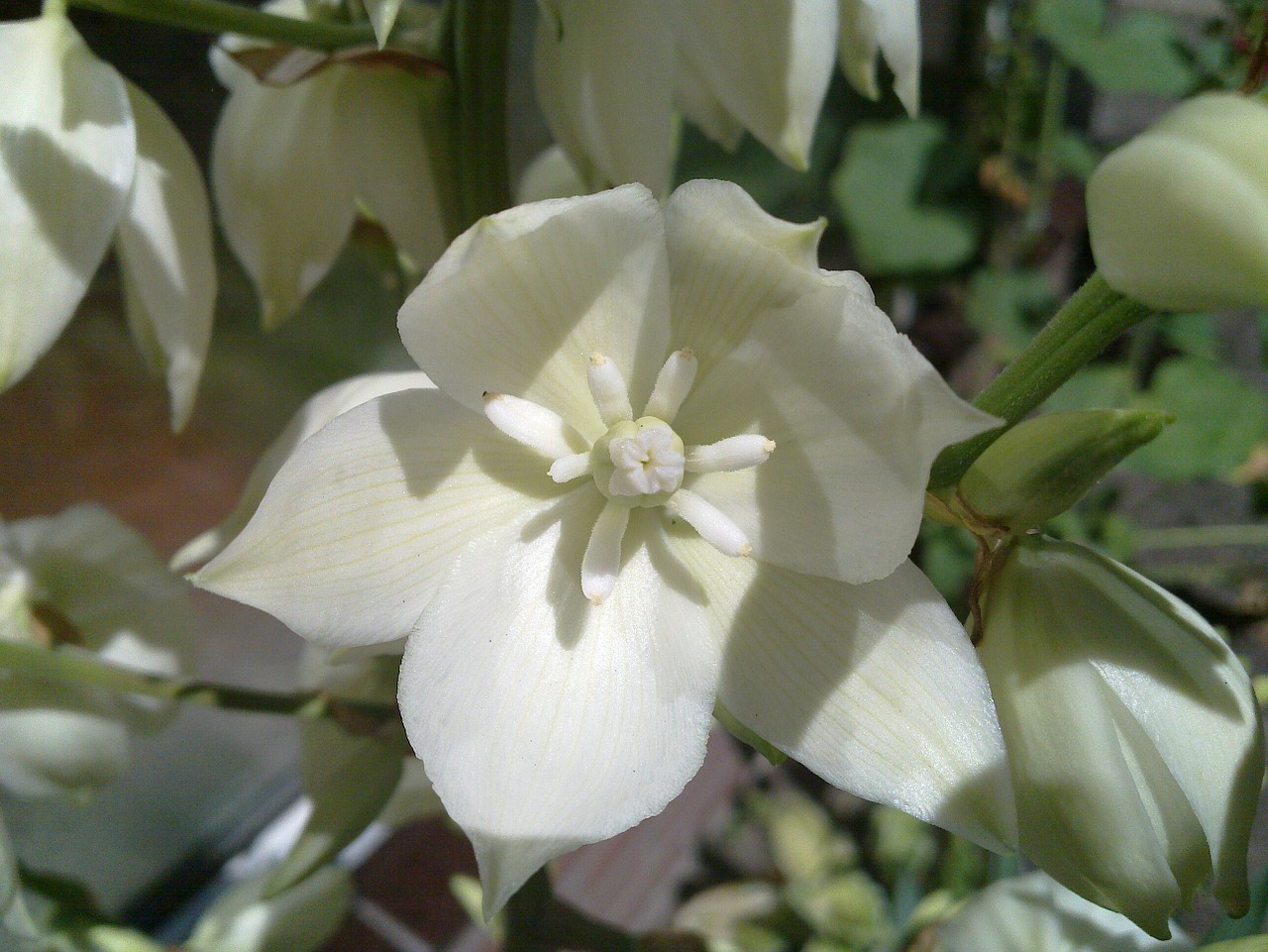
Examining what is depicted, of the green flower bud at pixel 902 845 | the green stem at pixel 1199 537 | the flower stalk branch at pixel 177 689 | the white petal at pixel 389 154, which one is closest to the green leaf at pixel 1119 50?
the green stem at pixel 1199 537

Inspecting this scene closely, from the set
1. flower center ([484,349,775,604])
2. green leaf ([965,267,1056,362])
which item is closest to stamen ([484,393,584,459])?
flower center ([484,349,775,604])

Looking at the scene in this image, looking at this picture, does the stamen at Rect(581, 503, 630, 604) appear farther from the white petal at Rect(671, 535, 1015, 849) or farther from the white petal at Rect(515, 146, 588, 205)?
the white petal at Rect(515, 146, 588, 205)

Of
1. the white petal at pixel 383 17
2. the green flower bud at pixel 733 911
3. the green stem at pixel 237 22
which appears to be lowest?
the green flower bud at pixel 733 911

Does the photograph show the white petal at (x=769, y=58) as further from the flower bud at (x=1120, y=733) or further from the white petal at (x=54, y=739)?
the white petal at (x=54, y=739)

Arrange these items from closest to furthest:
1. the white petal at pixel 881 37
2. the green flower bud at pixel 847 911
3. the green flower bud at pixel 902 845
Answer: the white petal at pixel 881 37, the green flower bud at pixel 847 911, the green flower bud at pixel 902 845

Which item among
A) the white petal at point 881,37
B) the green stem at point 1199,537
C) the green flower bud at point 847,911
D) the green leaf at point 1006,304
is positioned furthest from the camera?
the green leaf at point 1006,304

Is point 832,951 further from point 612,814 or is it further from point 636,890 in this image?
point 612,814

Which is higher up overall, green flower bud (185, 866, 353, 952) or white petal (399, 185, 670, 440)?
white petal (399, 185, 670, 440)
